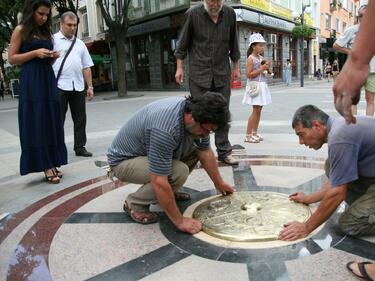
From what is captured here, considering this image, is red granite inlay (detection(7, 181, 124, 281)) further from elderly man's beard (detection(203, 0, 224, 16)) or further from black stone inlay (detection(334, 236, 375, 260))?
elderly man's beard (detection(203, 0, 224, 16))

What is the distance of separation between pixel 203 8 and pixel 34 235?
285 centimetres

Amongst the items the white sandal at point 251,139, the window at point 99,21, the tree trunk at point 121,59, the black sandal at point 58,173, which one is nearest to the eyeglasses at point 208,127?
the black sandal at point 58,173

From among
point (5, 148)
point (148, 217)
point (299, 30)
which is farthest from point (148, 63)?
point (148, 217)

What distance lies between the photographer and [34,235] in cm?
294

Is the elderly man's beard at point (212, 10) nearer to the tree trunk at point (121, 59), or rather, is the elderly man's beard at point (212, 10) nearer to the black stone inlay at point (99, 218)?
the black stone inlay at point (99, 218)

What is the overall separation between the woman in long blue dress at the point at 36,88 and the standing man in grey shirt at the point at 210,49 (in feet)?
4.44

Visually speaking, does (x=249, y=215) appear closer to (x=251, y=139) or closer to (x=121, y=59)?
(x=251, y=139)

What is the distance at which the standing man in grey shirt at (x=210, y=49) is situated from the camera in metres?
4.47

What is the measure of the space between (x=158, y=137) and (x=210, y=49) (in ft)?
7.08

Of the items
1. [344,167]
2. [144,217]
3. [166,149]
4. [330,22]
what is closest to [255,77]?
[144,217]

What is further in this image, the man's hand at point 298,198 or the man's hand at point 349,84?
the man's hand at point 298,198

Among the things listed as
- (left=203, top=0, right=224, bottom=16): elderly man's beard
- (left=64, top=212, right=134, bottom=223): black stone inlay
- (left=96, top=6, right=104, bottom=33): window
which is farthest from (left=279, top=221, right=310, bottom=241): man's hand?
(left=96, top=6, right=104, bottom=33): window

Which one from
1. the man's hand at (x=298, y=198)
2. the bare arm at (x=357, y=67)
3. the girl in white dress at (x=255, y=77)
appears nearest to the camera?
the bare arm at (x=357, y=67)

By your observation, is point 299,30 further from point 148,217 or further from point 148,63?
point 148,217
